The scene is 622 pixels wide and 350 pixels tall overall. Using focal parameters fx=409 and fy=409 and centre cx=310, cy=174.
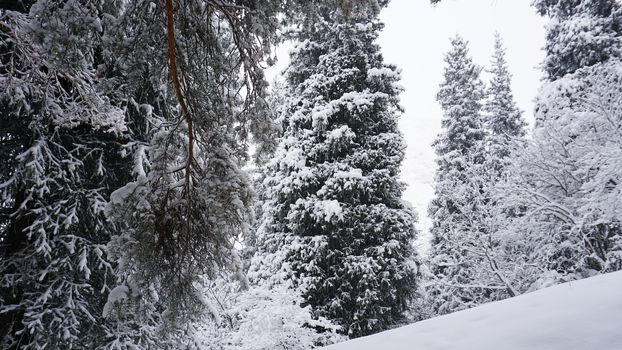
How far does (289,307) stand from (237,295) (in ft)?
6.66

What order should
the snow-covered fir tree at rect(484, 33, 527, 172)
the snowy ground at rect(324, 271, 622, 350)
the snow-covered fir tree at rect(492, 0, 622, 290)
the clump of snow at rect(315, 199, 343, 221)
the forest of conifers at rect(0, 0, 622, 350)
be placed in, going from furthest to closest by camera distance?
the snow-covered fir tree at rect(484, 33, 527, 172) < the clump of snow at rect(315, 199, 343, 221) < the snow-covered fir tree at rect(492, 0, 622, 290) < the forest of conifers at rect(0, 0, 622, 350) < the snowy ground at rect(324, 271, 622, 350)

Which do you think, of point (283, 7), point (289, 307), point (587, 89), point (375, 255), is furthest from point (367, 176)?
point (283, 7)

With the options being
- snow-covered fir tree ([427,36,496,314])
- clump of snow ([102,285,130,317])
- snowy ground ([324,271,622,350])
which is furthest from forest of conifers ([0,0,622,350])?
snowy ground ([324,271,622,350])

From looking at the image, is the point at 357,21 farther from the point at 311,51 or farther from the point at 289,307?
the point at 289,307

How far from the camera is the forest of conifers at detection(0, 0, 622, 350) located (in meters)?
3.10

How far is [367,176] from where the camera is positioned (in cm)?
1047

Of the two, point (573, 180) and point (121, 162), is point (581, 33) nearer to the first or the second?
point (573, 180)

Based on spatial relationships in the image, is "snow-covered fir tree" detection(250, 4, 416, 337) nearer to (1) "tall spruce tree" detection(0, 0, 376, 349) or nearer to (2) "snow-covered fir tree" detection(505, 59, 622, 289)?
(2) "snow-covered fir tree" detection(505, 59, 622, 289)

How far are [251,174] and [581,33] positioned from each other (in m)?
9.19

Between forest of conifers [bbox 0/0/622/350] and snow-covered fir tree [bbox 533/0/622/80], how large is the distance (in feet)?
0.15


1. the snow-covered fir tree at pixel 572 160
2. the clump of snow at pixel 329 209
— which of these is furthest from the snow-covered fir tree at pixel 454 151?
the clump of snow at pixel 329 209

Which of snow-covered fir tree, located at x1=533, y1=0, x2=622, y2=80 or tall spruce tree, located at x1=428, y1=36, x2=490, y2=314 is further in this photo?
tall spruce tree, located at x1=428, y1=36, x2=490, y2=314

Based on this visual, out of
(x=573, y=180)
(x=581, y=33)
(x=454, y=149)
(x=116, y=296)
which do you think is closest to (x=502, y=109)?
(x=454, y=149)

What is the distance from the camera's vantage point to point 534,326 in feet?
7.01
